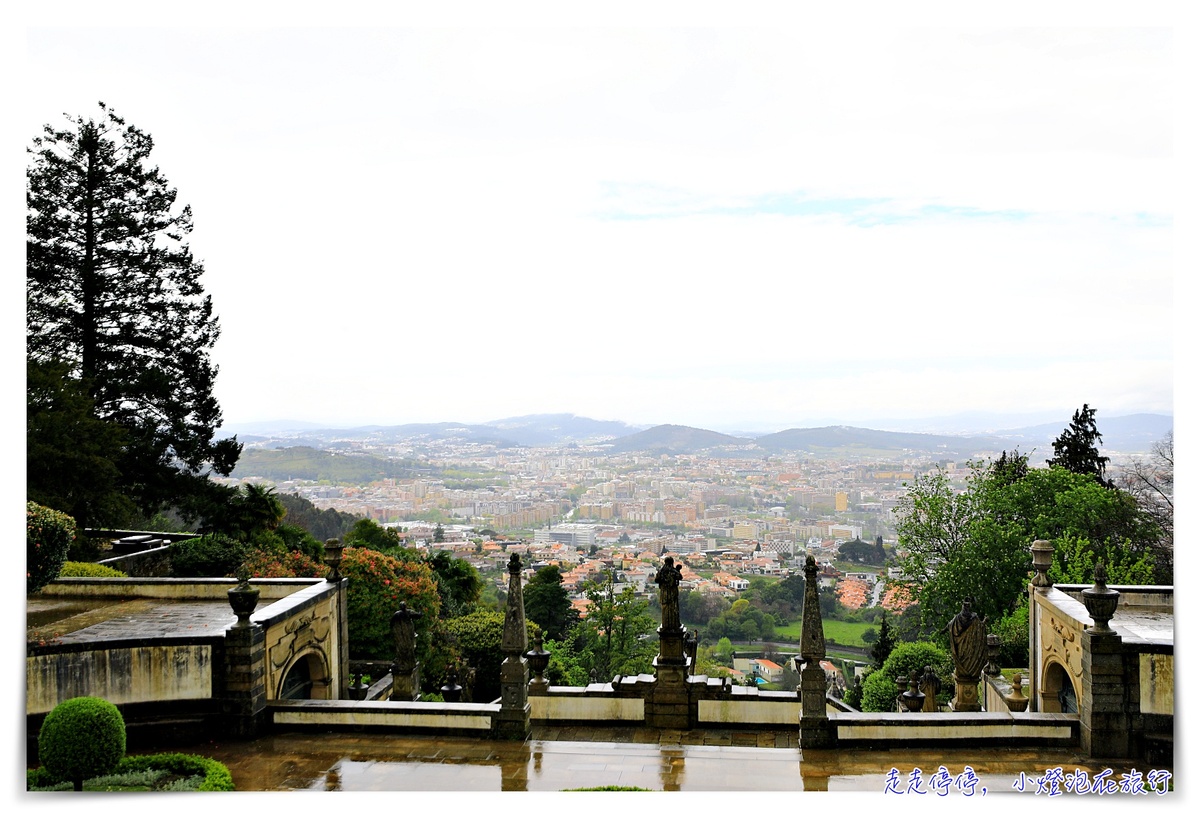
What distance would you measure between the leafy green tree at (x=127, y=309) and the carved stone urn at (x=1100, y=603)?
57.3ft

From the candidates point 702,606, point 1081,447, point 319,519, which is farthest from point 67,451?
point 1081,447

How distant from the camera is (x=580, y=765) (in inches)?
293

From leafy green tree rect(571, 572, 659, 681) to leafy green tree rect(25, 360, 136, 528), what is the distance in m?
9.39

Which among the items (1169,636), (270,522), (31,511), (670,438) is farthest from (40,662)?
(670,438)

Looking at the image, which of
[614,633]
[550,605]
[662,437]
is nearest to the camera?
[614,633]

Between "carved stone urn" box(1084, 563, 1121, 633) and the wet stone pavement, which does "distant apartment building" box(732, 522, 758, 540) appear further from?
"carved stone urn" box(1084, 563, 1121, 633)

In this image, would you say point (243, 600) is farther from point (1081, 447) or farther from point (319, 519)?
point (1081, 447)

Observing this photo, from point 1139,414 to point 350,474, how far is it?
19.2 metres

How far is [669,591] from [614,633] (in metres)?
9.85

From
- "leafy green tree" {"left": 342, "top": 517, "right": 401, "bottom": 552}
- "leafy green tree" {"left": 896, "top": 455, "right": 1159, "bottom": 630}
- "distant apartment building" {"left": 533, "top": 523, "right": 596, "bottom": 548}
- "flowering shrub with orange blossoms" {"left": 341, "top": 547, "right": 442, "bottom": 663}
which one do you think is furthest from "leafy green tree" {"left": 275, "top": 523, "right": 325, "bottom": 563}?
"leafy green tree" {"left": 896, "top": 455, "right": 1159, "bottom": 630}

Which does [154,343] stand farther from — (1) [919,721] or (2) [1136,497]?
(2) [1136,497]

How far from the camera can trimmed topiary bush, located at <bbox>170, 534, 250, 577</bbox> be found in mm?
16703

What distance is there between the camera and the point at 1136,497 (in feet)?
69.1

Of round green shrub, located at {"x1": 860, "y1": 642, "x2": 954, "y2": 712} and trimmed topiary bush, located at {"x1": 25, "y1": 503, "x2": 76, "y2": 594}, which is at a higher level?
trimmed topiary bush, located at {"x1": 25, "y1": 503, "x2": 76, "y2": 594}
